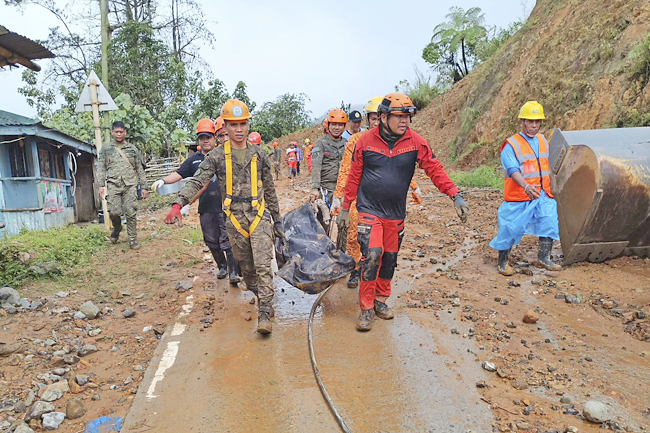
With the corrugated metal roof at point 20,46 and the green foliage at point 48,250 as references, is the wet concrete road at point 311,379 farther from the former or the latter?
the corrugated metal roof at point 20,46

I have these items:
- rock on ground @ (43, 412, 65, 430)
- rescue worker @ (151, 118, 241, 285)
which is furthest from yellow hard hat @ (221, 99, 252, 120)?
rock on ground @ (43, 412, 65, 430)

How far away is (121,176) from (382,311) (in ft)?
18.5

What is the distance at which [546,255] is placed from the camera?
5.71 metres

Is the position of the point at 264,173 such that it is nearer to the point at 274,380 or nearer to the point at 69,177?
the point at 274,380

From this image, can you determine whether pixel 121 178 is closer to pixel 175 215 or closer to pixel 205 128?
pixel 205 128

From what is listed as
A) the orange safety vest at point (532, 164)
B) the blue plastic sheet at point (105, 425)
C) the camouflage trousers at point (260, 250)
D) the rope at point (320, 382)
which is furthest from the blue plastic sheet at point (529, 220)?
the blue plastic sheet at point (105, 425)

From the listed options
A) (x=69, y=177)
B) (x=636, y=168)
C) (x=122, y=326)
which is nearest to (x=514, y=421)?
(x=636, y=168)

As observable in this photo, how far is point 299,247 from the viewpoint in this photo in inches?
193

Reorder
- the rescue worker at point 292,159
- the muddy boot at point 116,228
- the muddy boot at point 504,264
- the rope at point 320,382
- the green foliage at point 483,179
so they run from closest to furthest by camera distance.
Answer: the rope at point 320,382
the muddy boot at point 504,264
the muddy boot at point 116,228
the green foliage at point 483,179
the rescue worker at point 292,159

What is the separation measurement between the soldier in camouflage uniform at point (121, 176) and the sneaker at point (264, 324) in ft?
15.8

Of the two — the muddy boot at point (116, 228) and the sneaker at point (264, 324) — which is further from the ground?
the muddy boot at point (116, 228)

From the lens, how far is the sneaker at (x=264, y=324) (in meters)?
4.29

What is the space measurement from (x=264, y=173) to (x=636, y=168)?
159 inches

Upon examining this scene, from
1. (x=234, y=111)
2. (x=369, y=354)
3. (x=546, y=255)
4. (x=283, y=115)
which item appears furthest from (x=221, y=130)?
(x=283, y=115)
